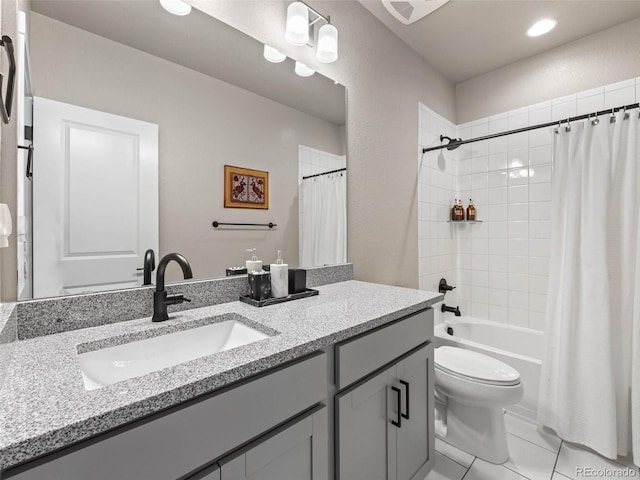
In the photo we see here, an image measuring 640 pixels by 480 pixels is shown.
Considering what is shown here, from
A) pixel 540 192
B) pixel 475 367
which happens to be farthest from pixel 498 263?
pixel 475 367

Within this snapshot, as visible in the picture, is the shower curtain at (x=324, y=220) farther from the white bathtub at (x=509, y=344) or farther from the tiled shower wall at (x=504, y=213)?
the white bathtub at (x=509, y=344)

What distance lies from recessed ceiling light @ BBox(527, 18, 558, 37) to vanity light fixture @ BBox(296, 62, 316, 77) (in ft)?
5.20

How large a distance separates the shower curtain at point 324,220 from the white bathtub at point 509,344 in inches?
46.4

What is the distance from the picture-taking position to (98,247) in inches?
39.0

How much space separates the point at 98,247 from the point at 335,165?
1156 millimetres

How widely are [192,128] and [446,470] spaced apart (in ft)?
6.48

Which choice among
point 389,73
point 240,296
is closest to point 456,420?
point 240,296

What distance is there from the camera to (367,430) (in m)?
1.04

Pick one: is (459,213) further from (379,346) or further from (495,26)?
(379,346)

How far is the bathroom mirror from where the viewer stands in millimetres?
920

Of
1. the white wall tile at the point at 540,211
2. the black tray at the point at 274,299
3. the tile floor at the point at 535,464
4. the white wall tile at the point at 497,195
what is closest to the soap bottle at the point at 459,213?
the white wall tile at the point at 497,195

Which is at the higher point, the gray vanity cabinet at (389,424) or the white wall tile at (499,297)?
the white wall tile at (499,297)

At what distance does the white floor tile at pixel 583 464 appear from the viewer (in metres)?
1.56

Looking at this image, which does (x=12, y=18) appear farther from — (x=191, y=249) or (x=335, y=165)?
(x=335, y=165)
